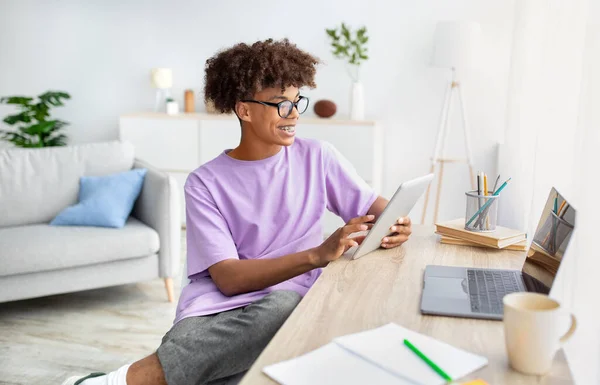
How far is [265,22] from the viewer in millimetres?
5465

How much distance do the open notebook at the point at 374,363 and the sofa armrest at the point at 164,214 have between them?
2516 millimetres

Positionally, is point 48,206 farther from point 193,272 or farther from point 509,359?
point 509,359

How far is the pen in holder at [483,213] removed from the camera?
201 cm

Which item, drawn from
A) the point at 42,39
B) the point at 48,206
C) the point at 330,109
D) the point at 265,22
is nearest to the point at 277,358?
the point at 48,206

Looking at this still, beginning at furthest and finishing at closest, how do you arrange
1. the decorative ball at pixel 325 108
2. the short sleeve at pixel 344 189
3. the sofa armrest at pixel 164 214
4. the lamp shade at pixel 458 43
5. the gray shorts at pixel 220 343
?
1. the decorative ball at pixel 325 108
2. the lamp shade at pixel 458 43
3. the sofa armrest at pixel 164 214
4. the short sleeve at pixel 344 189
5. the gray shorts at pixel 220 343

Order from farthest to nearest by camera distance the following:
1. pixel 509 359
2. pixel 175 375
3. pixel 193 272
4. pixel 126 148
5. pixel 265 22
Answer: pixel 265 22, pixel 126 148, pixel 193 272, pixel 175 375, pixel 509 359

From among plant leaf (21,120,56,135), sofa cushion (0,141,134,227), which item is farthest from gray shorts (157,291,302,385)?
plant leaf (21,120,56,135)

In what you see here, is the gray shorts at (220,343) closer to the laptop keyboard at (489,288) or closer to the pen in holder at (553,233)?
the laptop keyboard at (489,288)

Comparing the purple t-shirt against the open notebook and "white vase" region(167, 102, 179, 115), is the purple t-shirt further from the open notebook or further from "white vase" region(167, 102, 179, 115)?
"white vase" region(167, 102, 179, 115)

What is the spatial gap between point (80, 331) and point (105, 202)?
68cm

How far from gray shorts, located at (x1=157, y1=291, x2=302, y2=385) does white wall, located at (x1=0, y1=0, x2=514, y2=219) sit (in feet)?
12.0

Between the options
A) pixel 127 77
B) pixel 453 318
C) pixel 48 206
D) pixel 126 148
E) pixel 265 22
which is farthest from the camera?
pixel 127 77

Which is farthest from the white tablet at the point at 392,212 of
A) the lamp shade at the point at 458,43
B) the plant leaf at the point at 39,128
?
the plant leaf at the point at 39,128

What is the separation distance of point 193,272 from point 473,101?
3.54 metres
